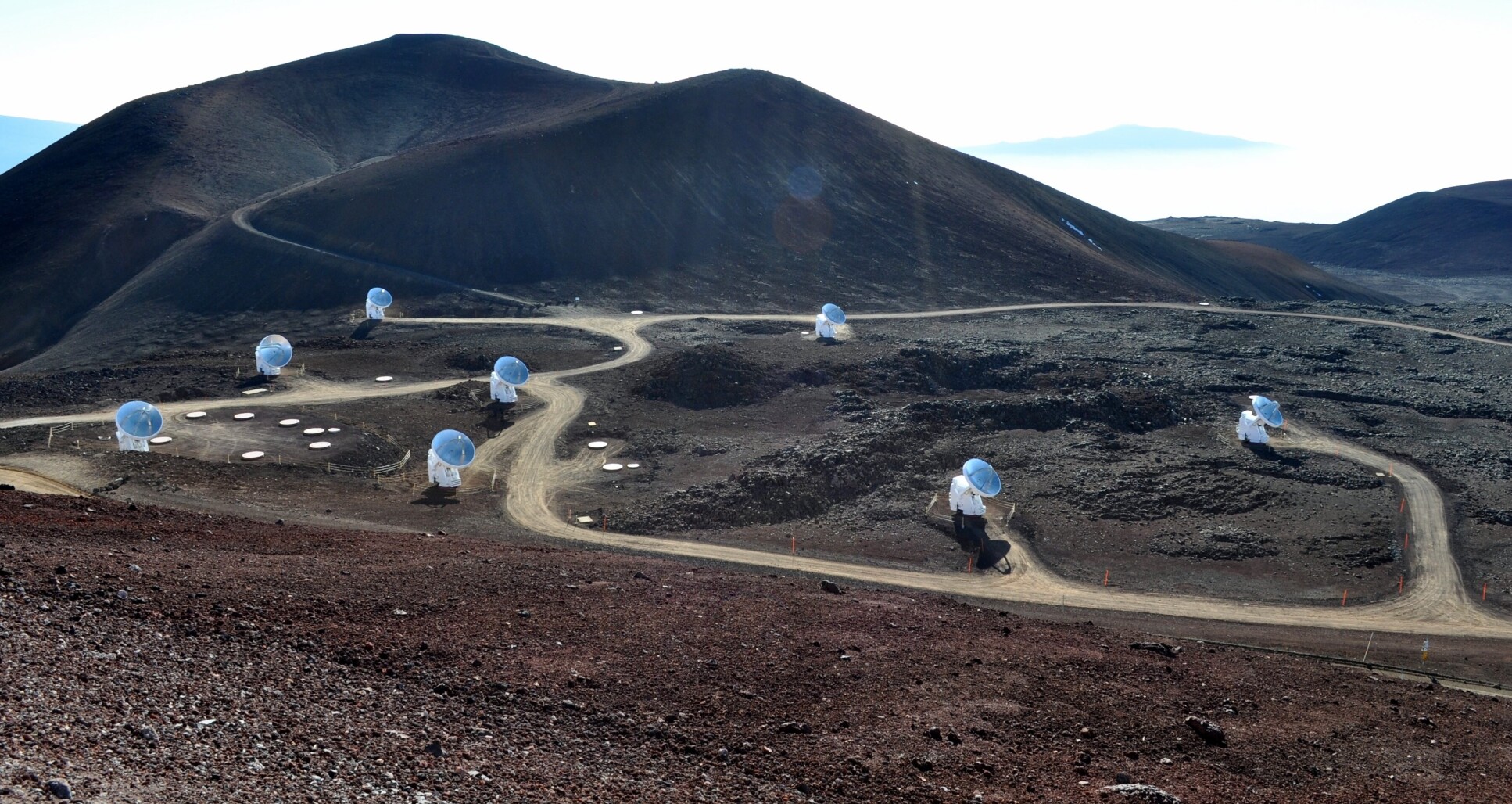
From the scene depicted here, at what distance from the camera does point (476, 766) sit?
48.0 ft

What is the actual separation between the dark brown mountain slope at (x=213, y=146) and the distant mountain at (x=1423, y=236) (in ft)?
431

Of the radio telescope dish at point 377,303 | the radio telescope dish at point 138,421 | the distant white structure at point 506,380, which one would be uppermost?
the radio telescope dish at point 377,303

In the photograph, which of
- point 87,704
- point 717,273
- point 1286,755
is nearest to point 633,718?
point 87,704

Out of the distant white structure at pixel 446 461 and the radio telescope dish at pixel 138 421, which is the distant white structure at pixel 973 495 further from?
the radio telescope dish at pixel 138 421

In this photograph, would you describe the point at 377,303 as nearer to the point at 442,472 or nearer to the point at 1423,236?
the point at 442,472

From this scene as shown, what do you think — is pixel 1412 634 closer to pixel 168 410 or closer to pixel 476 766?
pixel 476 766

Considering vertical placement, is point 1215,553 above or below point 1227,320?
below

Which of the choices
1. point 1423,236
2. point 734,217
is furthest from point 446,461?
point 1423,236

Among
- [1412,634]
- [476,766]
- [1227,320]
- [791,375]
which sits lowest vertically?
[1412,634]

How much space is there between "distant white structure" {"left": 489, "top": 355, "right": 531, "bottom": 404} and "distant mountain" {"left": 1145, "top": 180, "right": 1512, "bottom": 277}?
16325 cm

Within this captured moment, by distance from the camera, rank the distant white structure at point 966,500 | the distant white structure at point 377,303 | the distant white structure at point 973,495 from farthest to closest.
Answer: the distant white structure at point 377,303, the distant white structure at point 966,500, the distant white structure at point 973,495

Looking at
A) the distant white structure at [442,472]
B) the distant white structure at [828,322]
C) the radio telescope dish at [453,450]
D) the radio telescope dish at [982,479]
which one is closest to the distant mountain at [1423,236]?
the distant white structure at [828,322]

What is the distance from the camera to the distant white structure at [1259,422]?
52719mm

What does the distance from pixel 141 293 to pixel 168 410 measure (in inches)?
1584
